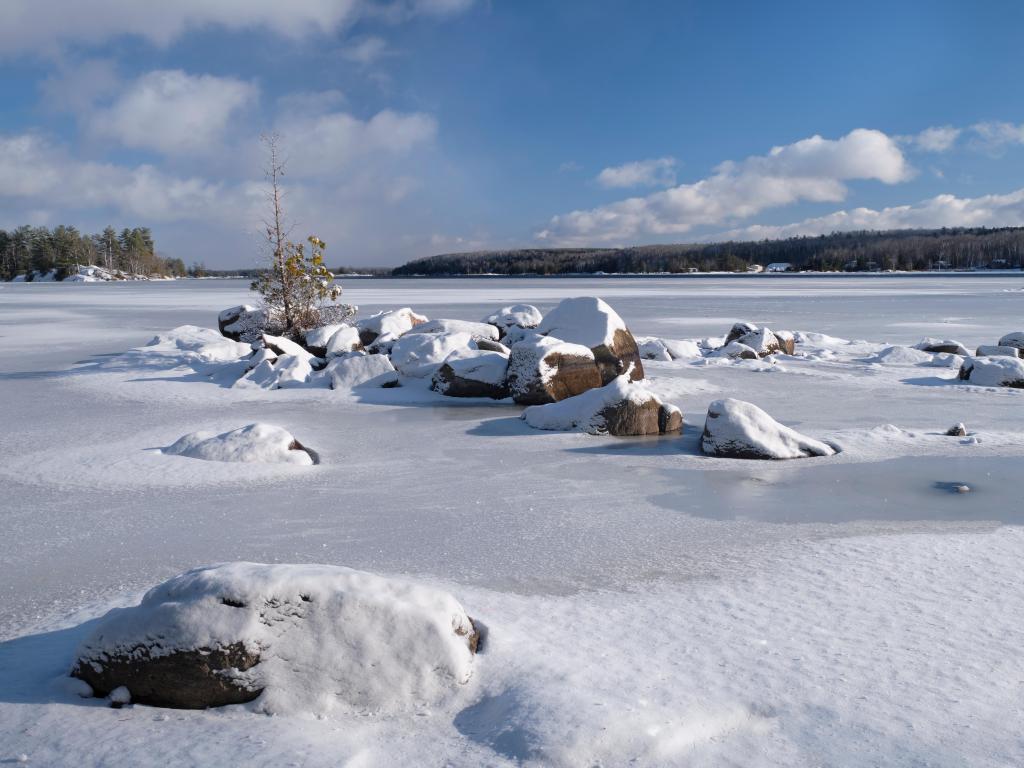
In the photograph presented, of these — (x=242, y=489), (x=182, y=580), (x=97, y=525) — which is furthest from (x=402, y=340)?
(x=182, y=580)

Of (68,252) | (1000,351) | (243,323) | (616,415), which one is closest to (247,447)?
(616,415)

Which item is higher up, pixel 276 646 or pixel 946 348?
pixel 276 646

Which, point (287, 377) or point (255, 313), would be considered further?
point (255, 313)

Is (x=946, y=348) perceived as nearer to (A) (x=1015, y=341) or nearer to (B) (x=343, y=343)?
(A) (x=1015, y=341)

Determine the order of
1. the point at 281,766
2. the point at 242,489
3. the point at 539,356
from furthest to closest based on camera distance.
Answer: the point at 539,356 → the point at 242,489 → the point at 281,766

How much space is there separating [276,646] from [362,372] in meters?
8.57

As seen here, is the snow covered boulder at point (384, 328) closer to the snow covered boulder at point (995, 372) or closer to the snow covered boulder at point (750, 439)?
the snow covered boulder at point (750, 439)

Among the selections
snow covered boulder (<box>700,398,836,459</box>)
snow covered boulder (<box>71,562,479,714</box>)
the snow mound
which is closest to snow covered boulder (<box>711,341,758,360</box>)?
the snow mound

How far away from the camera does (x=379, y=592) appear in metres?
3.17

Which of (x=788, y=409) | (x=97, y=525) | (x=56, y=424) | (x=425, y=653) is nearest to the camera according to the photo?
(x=425, y=653)

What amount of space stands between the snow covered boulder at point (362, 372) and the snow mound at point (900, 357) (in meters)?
8.56

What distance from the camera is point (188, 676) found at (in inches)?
114

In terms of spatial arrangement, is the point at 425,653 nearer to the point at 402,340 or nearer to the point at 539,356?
the point at 539,356

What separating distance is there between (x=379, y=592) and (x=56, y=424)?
22.9ft
